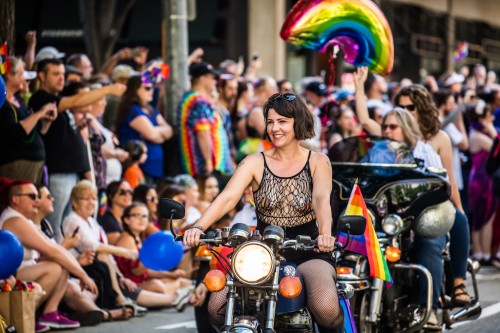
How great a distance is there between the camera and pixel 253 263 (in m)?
6.45

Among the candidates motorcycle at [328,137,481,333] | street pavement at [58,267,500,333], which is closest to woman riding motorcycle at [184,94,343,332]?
motorcycle at [328,137,481,333]

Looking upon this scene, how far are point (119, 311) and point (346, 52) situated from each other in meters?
3.11

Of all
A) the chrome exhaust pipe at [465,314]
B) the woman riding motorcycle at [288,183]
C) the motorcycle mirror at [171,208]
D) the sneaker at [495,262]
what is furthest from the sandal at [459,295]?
the sneaker at [495,262]

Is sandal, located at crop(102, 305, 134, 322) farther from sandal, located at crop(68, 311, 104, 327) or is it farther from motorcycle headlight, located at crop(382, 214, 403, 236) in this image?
motorcycle headlight, located at crop(382, 214, 403, 236)

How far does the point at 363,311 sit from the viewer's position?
892 cm

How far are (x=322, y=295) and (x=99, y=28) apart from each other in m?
15.3

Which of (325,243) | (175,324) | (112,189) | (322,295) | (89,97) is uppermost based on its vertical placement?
(89,97)

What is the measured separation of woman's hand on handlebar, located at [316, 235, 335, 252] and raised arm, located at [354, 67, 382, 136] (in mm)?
4117

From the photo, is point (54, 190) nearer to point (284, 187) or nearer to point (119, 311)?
point (119, 311)

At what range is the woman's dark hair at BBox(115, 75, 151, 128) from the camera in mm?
13570

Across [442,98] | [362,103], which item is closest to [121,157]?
[362,103]

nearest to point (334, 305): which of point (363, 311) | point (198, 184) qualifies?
point (363, 311)

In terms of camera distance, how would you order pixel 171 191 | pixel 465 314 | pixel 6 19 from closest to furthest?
pixel 465 314
pixel 6 19
pixel 171 191

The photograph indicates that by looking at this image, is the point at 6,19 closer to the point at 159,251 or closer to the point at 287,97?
the point at 159,251
